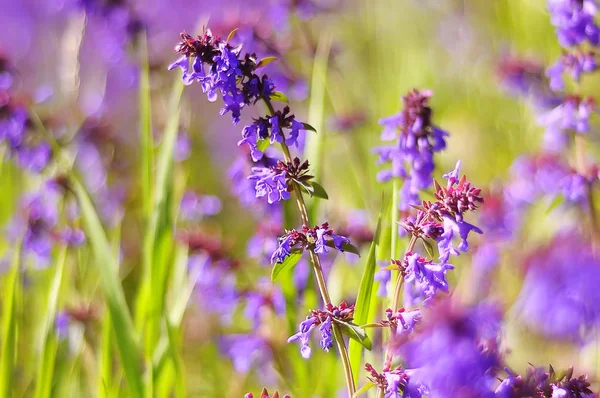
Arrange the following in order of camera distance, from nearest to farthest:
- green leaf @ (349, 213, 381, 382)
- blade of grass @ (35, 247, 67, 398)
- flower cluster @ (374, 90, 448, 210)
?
green leaf @ (349, 213, 381, 382)
flower cluster @ (374, 90, 448, 210)
blade of grass @ (35, 247, 67, 398)

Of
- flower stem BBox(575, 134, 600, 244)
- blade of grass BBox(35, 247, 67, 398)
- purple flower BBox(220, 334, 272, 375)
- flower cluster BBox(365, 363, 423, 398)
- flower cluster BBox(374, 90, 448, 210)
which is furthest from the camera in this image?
purple flower BBox(220, 334, 272, 375)

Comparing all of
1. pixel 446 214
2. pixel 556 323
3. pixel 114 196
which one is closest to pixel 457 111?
pixel 114 196

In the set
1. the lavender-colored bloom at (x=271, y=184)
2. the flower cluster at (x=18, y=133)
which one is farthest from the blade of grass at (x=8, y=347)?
the lavender-colored bloom at (x=271, y=184)

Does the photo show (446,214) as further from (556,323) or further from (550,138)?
(550,138)

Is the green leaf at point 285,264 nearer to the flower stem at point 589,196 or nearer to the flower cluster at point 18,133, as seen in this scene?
the flower stem at point 589,196

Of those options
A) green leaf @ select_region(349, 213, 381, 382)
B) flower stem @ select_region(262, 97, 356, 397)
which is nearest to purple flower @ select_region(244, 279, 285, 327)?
green leaf @ select_region(349, 213, 381, 382)

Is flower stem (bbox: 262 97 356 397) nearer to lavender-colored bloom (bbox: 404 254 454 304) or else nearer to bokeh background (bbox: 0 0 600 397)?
lavender-colored bloom (bbox: 404 254 454 304)

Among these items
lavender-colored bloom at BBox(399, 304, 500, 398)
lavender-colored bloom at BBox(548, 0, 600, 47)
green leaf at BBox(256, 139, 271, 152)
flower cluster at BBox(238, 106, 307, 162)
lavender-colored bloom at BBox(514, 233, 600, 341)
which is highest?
lavender-colored bloom at BBox(548, 0, 600, 47)
